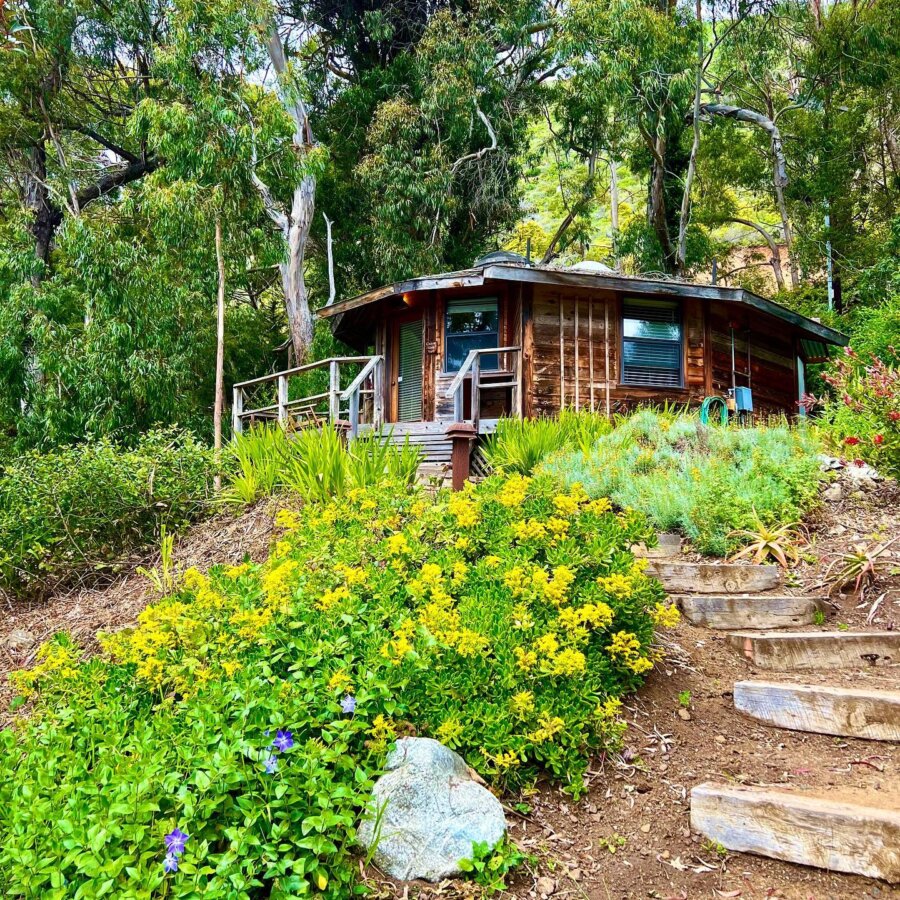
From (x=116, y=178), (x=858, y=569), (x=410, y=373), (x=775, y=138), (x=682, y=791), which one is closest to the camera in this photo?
(x=682, y=791)

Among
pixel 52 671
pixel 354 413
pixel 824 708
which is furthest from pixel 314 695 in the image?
pixel 354 413

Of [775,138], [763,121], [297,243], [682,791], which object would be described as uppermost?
[763,121]

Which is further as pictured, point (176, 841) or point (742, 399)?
point (742, 399)

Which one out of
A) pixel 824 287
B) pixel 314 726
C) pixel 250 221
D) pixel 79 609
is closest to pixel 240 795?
pixel 314 726

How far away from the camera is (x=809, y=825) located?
7.25 ft

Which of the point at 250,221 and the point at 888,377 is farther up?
the point at 250,221

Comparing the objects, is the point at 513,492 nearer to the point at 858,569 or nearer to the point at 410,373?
the point at 858,569

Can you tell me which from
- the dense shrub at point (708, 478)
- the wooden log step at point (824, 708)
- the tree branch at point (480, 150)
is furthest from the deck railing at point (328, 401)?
the tree branch at point (480, 150)

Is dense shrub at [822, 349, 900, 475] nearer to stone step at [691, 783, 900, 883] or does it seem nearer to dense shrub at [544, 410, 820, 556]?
dense shrub at [544, 410, 820, 556]

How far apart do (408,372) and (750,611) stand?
10.5m

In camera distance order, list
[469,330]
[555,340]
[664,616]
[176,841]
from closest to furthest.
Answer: [176,841] < [664,616] < [555,340] < [469,330]

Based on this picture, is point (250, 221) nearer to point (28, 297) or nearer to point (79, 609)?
point (28, 297)

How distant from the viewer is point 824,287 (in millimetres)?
19766

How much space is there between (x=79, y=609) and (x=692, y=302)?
37.5 feet
